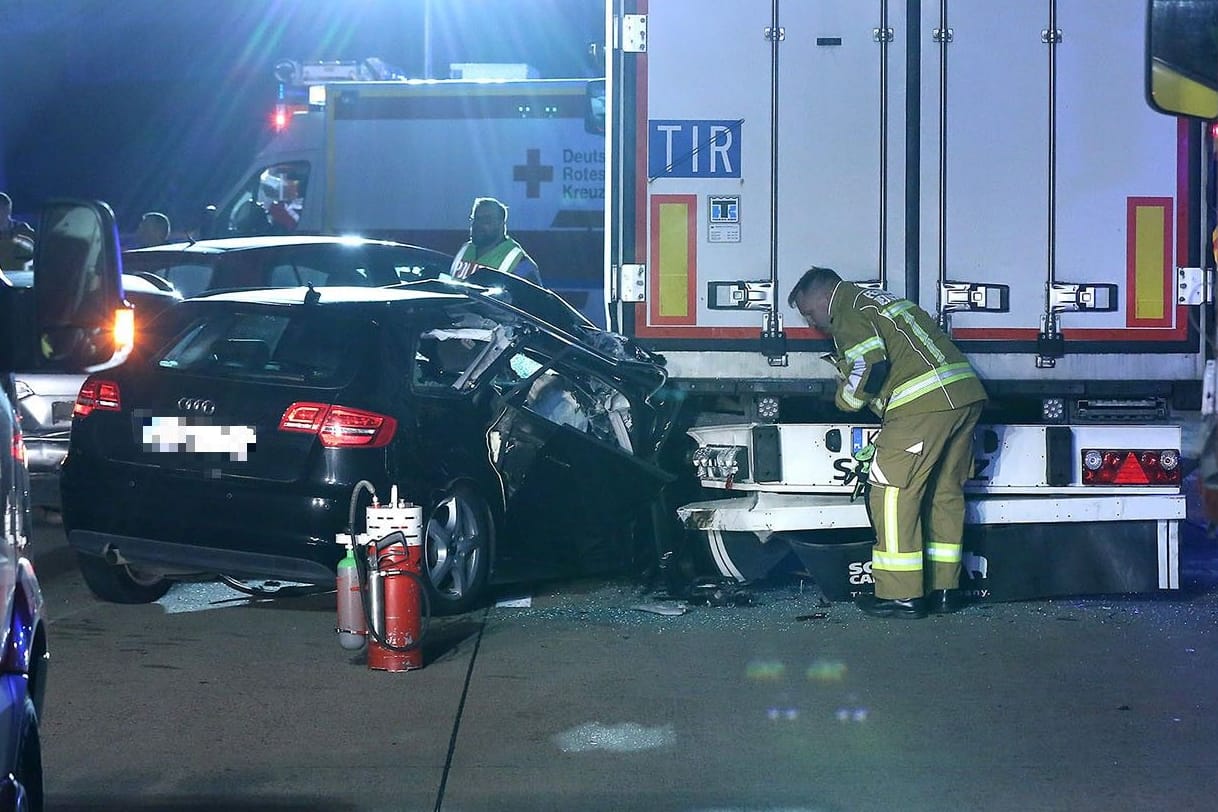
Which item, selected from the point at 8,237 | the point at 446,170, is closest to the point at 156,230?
the point at 8,237

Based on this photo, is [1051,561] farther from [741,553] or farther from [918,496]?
[741,553]

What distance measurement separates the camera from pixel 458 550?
25.6 feet

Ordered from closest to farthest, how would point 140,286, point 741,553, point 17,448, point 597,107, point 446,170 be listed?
1. point 17,448
2. point 741,553
3. point 597,107
4. point 140,286
5. point 446,170

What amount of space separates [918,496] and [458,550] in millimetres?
1991

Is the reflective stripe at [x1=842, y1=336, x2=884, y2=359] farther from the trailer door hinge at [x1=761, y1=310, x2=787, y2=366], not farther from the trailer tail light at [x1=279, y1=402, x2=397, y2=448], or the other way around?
the trailer tail light at [x1=279, y1=402, x2=397, y2=448]

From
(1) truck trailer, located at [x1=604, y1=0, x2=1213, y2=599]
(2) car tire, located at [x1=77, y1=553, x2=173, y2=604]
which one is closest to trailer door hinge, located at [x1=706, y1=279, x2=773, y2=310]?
(1) truck trailer, located at [x1=604, y1=0, x2=1213, y2=599]

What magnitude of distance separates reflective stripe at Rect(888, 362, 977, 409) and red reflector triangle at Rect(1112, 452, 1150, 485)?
86cm

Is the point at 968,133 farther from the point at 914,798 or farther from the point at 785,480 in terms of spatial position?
the point at 914,798

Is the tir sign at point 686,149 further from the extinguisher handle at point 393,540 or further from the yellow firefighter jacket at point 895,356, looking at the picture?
the extinguisher handle at point 393,540

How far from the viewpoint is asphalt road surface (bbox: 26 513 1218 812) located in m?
5.18

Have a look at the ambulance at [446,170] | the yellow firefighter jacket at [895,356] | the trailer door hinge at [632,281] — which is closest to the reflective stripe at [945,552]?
the yellow firefighter jacket at [895,356]

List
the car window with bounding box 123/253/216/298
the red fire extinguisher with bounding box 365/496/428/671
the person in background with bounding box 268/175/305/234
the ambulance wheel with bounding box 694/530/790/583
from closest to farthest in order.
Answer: the red fire extinguisher with bounding box 365/496/428/671, the ambulance wheel with bounding box 694/530/790/583, the car window with bounding box 123/253/216/298, the person in background with bounding box 268/175/305/234

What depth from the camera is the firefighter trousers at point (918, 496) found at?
770 centimetres

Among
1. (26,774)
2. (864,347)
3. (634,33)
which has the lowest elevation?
(26,774)
